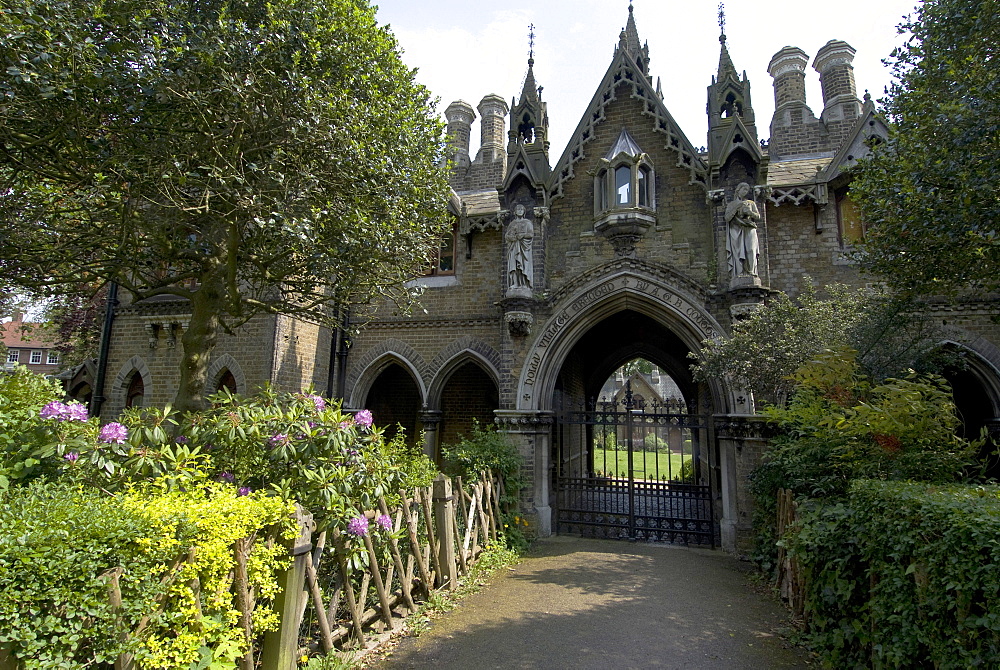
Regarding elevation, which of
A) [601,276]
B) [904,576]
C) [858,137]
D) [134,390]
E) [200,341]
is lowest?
[904,576]

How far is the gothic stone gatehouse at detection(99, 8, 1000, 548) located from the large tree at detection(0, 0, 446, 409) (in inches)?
104

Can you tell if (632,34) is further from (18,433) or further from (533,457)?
(18,433)

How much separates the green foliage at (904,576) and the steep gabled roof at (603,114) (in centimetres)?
899

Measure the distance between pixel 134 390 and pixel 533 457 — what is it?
10.7 metres

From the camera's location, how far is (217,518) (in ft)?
12.2

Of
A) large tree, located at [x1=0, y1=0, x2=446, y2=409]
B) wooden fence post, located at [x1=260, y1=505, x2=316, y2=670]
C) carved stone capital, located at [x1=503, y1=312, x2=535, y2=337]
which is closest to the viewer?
wooden fence post, located at [x1=260, y1=505, x2=316, y2=670]

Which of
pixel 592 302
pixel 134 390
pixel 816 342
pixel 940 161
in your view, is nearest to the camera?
pixel 940 161

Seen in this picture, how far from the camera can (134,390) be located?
14.4m

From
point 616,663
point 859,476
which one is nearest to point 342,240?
point 616,663

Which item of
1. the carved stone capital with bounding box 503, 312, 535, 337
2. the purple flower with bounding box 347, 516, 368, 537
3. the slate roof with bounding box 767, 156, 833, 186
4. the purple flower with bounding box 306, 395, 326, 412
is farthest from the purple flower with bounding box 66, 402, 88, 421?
the slate roof with bounding box 767, 156, 833, 186

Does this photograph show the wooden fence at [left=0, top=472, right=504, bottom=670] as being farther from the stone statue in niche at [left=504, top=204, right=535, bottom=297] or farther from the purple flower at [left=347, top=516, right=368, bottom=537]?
the stone statue in niche at [left=504, top=204, right=535, bottom=297]

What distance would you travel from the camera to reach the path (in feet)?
18.4

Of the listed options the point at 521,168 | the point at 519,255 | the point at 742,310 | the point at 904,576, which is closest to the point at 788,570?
the point at 904,576

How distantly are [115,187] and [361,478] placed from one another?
5.06 m
